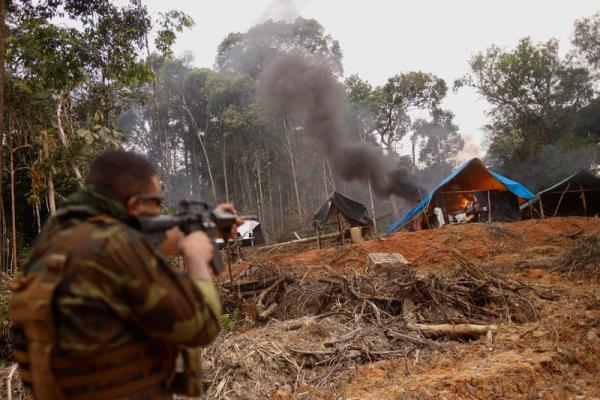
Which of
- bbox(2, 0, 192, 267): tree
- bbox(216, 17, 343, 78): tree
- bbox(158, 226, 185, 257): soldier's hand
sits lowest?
bbox(158, 226, 185, 257): soldier's hand

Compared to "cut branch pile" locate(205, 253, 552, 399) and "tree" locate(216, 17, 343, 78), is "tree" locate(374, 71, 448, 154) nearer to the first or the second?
"tree" locate(216, 17, 343, 78)

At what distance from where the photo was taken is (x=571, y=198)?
18.3 meters

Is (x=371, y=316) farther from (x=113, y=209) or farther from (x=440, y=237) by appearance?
(x=440, y=237)

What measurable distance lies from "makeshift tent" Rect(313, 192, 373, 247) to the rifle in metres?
14.5

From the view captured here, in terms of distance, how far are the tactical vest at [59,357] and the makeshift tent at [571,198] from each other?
696 inches

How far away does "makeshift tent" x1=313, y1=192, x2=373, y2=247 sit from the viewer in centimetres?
1639

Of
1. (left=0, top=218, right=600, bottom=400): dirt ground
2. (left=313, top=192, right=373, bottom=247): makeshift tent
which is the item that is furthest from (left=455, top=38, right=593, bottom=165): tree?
(left=0, top=218, right=600, bottom=400): dirt ground

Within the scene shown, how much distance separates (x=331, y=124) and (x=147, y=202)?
21640 millimetres

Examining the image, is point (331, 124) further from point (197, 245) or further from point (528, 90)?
point (197, 245)

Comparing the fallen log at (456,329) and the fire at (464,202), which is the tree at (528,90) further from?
the fallen log at (456,329)

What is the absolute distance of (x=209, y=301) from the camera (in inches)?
48.7

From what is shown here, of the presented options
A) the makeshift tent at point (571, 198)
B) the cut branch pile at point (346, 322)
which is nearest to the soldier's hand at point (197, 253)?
the cut branch pile at point (346, 322)

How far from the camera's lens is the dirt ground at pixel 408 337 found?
11.0 feet

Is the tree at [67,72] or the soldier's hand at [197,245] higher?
the tree at [67,72]
